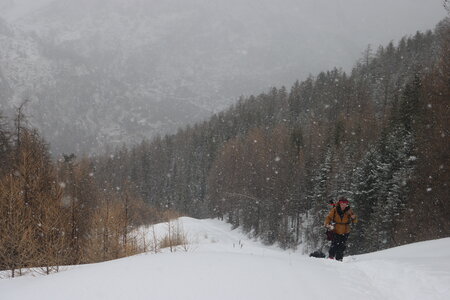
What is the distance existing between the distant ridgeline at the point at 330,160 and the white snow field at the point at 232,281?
12878 mm

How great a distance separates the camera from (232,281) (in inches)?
226

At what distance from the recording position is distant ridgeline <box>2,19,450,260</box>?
20.3 metres

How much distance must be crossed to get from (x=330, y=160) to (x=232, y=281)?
41.1 metres

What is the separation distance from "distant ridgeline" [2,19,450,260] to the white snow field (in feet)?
42.3

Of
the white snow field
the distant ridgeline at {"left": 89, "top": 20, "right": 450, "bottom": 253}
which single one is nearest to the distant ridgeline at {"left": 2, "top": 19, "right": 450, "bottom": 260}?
the distant ridgeline at {"left": 89, "top": 20, "right": 450, "bottom": 253}

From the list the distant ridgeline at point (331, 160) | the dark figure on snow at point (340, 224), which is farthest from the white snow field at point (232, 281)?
the distant ridgeline at point (331, 160)

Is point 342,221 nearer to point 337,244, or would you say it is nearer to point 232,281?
point 337,244

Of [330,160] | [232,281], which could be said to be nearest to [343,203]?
[232,281]

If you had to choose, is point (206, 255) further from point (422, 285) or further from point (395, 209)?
point (395, 209)

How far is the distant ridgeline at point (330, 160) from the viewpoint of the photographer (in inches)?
800

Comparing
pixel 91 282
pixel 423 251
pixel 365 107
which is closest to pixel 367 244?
pixel 423 251

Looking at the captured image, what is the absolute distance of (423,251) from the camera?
31.5 feet

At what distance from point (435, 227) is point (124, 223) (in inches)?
656

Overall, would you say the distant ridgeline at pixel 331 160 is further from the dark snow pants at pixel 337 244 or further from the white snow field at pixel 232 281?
the white snow field at pixel 232 281
